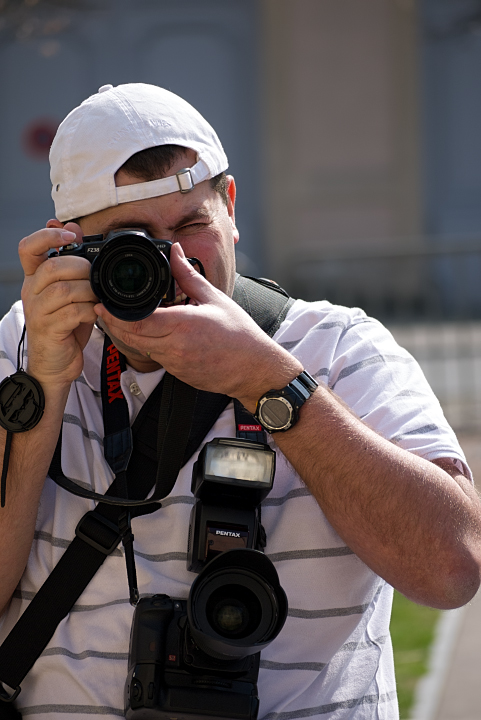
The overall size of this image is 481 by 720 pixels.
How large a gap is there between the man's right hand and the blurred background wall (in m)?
5.87

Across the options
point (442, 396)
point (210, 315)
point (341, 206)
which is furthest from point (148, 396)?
point (341, 206)

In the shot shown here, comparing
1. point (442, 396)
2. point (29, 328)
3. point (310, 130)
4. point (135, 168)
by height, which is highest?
point (135, 168)

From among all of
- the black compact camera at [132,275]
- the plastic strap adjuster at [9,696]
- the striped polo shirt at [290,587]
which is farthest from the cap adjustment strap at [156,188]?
the plastic strap adjuster at [9,696]

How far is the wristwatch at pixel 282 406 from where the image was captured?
176cm

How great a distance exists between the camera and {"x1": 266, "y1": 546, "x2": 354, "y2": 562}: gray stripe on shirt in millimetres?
1958

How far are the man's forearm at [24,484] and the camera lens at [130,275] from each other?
30 centimetres

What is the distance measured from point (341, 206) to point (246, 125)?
3.63ft

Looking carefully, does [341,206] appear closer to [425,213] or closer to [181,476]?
[425,213]

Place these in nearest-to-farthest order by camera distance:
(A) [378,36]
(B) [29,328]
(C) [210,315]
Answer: (C) [210,315]
(B) [29,328]
(A) [378,36]

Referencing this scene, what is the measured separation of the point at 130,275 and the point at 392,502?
0.65 meters

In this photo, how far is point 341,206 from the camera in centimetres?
812

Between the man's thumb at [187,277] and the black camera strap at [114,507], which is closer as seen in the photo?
the man's thumb at [187,277]

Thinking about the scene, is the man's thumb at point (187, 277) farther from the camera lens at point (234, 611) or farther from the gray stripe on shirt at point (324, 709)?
the gray stripe on shirt at point (324, 709)

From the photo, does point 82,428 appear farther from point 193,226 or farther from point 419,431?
point 419,431
